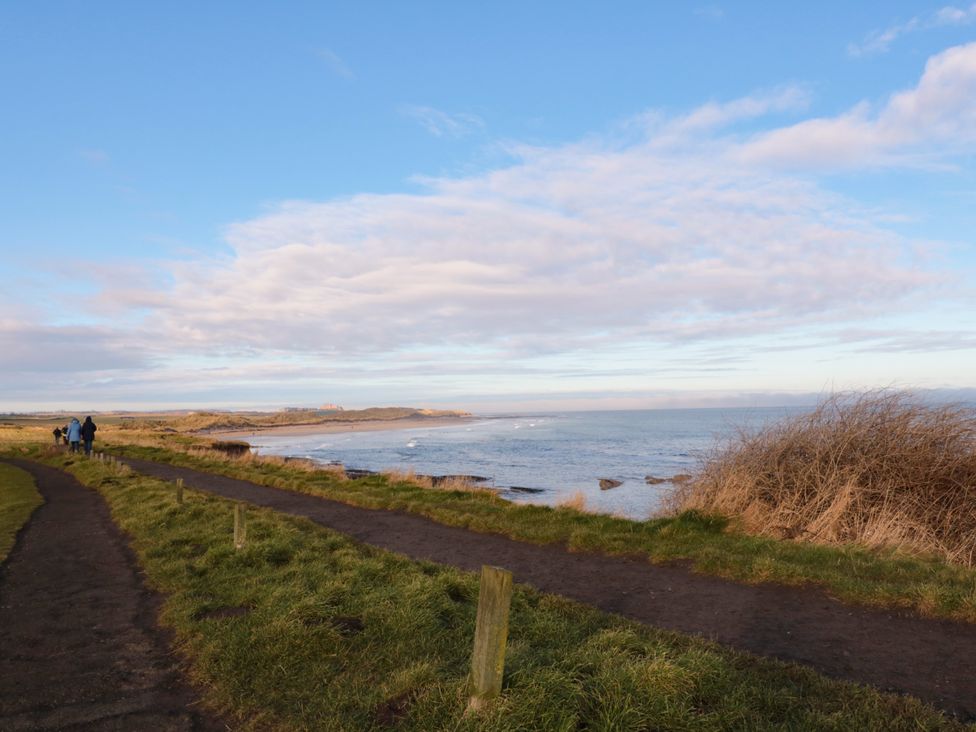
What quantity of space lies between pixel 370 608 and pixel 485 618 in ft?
11.0

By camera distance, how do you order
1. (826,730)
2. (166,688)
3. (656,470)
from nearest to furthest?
(826,730) < (166,688) < (656,470)

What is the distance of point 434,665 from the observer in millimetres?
5926

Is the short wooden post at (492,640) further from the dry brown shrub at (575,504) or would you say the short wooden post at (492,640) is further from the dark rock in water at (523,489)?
the dark rock in water at (523,489)

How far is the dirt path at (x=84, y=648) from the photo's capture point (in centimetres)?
582

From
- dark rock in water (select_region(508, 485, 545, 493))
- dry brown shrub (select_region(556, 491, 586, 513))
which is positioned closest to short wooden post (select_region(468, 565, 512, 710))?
dry brown shrub (select_region(556, 491, 586, 513))

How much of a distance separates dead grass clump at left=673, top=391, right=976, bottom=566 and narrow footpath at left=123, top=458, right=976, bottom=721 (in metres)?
3.86

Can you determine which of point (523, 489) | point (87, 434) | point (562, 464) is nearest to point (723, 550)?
point (523, 489)

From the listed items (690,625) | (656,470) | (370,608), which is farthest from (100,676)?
(656,470)

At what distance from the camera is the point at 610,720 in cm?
479

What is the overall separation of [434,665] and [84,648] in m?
4.60

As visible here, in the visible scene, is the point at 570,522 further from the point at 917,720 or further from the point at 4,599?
the point at 4,599

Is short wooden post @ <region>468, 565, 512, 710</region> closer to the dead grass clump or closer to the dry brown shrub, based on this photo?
the dead grass clump

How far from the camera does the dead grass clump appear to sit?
12.7 m

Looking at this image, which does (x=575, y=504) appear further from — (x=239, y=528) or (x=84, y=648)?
(x=84, y=648)
